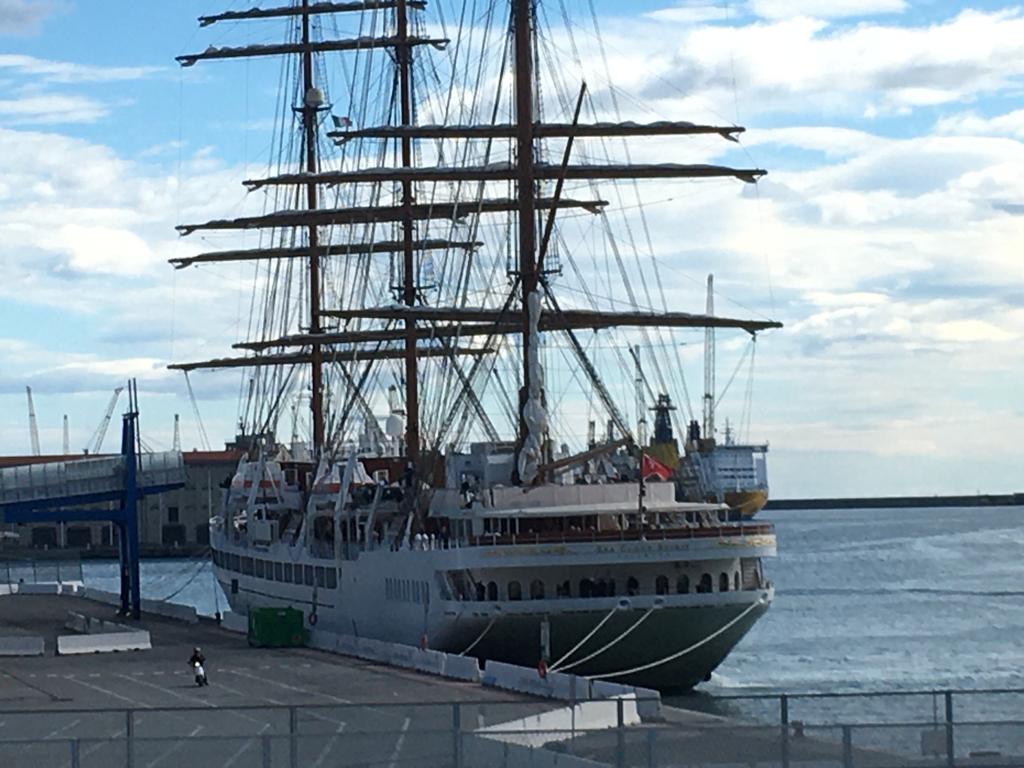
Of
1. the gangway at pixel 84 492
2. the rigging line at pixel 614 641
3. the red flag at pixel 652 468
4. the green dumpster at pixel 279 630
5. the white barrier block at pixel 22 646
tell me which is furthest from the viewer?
the gangway at pixel 84 492

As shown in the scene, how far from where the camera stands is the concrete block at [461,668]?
46.1 meters

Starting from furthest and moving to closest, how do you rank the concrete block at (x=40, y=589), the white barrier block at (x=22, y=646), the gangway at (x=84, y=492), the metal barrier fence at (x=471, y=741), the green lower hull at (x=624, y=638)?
1. the concrete block at (x=40, y=589)
2. the gangway at (x=84, y=492)
3. the white barrier block at (x=22, y=646)
4. the green lower hull at (x=624, y=638)
5. the metal barrier fence at (x=471, y=741)

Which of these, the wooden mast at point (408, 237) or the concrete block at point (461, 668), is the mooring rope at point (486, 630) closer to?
the concrete block at point (461, 668)

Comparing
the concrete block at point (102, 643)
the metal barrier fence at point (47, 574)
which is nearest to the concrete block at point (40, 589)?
the metal barrier fence at point (47, 574)

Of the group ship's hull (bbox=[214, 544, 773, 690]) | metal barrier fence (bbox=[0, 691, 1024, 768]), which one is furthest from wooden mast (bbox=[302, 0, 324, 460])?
metal barrier fence (bbox=[0, 691, 1024, 768])

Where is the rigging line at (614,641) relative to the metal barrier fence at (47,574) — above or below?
below

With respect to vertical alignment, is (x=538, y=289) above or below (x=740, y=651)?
above

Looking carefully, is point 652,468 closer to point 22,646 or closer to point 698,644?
point 698,644

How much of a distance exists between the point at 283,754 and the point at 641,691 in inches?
388

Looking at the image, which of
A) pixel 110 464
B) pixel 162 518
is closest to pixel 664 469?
pixel 110 464

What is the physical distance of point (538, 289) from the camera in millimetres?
58906

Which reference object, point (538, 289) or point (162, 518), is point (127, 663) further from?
point (162, 518)

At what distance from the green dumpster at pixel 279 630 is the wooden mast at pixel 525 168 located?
8.32 meters

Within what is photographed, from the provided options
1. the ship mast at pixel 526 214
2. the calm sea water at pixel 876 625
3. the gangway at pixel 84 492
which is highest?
the ship mast at pixel 526 214
